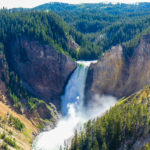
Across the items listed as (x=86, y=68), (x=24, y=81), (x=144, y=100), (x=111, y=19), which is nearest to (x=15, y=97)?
(x=24, y=81)

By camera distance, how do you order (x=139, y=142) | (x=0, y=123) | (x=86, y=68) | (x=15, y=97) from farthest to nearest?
(x=86, y=68) → (x=15, y=97) → (x=0, y=123) → (x=139, y=142)

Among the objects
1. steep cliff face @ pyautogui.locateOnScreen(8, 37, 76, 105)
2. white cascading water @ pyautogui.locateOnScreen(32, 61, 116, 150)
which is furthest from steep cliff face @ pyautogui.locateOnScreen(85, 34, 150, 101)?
steep cliff face @ pyautogui.locateOnScreen(8, 37, 76, 105)

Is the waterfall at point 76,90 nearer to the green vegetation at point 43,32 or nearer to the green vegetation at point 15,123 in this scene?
the green vegetation at point 43,32

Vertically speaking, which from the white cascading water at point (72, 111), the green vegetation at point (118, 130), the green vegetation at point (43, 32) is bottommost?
the white cascading water at point (72, 111)

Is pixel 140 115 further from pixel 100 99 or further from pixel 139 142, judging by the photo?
pixel 100 99

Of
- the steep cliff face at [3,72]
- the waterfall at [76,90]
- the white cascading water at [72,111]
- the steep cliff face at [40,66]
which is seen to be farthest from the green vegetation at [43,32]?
the white cascading water at [72,111]

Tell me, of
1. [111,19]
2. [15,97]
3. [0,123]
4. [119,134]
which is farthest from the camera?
[111,19]
